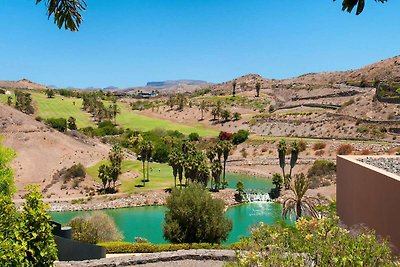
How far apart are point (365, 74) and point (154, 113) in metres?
67.2

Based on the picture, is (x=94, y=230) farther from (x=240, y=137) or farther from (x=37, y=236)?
(x=240, y=137)

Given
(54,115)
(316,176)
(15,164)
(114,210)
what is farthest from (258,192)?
(54,115)

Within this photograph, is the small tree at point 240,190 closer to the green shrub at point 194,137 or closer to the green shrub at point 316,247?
the green shrub at point 194,137

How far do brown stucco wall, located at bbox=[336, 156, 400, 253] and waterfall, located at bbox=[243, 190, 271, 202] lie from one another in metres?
38.9

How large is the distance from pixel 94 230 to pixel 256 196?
33714 millimetres

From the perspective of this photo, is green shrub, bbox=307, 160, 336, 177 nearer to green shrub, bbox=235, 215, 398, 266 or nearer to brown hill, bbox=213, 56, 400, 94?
green shrub, bbox=235, 215, 398, 266

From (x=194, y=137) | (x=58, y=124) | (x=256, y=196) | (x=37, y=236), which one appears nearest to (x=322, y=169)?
(x=256, y=196)

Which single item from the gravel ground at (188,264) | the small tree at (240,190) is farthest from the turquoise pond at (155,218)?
the gravel ground at (188,264)

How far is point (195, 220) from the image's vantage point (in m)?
33.5

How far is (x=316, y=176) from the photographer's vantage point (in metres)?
69.7

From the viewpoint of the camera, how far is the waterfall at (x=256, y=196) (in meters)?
63.7

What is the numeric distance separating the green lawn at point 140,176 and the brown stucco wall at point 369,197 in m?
45.2

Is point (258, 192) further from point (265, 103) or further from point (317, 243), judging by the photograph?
point (265, 103)

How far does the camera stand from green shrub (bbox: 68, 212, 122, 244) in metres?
32.6
